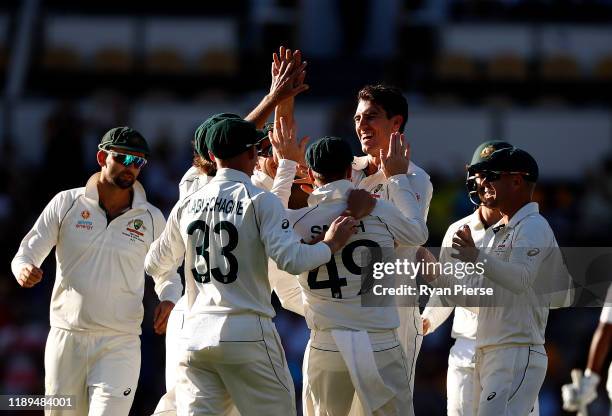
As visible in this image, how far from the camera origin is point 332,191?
23.1ft

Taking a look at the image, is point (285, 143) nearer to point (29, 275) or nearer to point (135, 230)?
point (135, 230)

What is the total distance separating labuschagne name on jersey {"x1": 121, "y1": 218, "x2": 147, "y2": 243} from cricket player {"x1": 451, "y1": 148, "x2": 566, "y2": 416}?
217 centimetres

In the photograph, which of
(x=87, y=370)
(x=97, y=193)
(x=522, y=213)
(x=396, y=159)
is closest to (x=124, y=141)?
(x=97, y=193)

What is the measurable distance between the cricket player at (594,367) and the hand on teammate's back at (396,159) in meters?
1.91

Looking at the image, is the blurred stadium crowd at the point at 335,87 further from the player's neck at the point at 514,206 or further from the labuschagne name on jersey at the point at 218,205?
the labuschagne name on jersey at the point at 218,205

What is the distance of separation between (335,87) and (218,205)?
1065cm

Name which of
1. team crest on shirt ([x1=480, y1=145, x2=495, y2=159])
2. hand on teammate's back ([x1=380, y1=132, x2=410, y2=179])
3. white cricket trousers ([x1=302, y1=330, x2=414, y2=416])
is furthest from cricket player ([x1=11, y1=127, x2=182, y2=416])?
team crest on shirt ([x1=480, y1=145, x2=495, y2=159])

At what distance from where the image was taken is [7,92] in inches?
645

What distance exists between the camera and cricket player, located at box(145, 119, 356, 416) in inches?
260

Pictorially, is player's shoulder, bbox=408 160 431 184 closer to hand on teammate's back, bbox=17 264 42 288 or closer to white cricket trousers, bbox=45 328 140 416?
white cricket trousers, bbox=45 328 140 416

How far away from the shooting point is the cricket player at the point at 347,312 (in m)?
6.98

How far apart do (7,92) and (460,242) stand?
1064 centimetres

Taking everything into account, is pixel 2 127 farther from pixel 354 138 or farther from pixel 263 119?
pixel 263 119

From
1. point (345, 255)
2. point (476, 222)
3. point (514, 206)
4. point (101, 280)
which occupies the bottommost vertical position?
point (101, 280)
